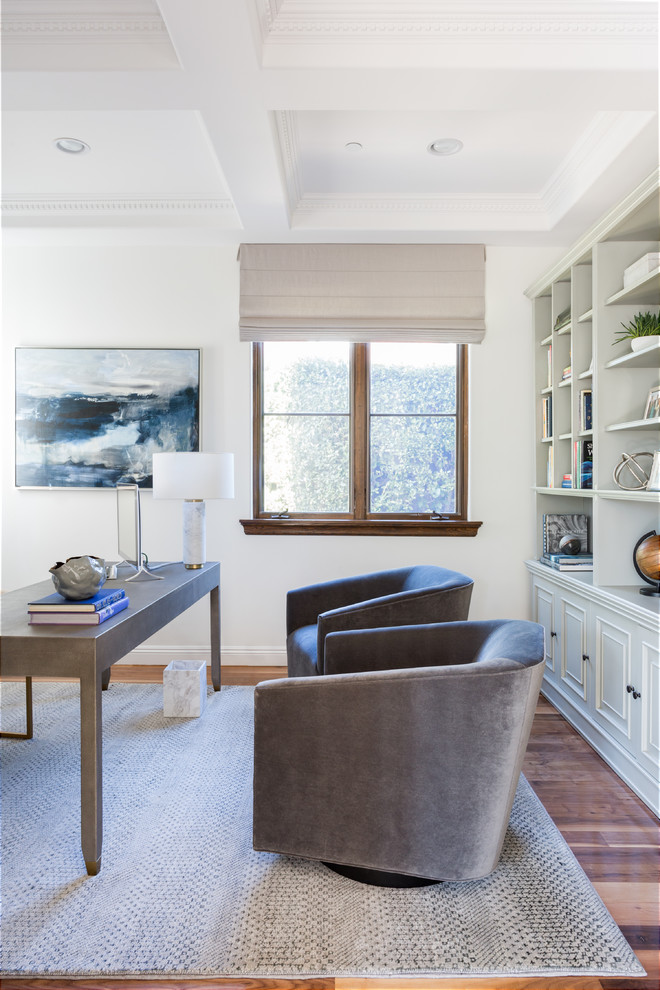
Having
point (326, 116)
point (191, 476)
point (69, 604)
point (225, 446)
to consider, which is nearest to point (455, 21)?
point (326, 116)

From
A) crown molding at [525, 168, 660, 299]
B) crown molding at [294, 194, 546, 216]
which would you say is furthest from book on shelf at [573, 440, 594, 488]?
crown molding at [294, 194, 546, 216]

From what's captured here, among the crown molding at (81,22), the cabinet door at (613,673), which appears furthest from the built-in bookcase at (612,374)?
the crown molding at (81,22)

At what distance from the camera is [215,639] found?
3.16 metres

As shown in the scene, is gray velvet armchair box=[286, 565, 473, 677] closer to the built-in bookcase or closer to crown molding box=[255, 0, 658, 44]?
the built-in bookcase

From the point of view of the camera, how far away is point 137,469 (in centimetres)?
363

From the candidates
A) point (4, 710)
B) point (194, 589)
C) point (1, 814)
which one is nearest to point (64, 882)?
point (1, 814)

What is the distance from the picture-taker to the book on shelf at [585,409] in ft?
9.50

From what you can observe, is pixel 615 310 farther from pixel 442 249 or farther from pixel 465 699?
pixel 465 699

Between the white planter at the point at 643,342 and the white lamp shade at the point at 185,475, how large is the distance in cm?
190

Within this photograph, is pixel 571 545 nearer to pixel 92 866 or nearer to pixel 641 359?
pixel 641 359

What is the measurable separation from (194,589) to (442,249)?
96.2 inches

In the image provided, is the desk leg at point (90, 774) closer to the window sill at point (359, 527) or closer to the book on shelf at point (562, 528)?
the window sill at point (359, 527)

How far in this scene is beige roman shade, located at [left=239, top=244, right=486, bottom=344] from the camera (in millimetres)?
3487

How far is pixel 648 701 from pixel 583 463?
3.97 ft
